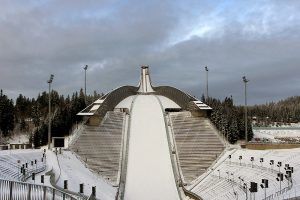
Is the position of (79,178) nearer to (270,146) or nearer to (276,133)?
(270,146)

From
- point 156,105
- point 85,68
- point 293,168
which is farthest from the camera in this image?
point 85,68

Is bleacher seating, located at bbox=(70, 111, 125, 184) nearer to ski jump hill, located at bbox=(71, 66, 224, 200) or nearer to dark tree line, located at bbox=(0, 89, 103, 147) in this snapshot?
ski jump hill, located at bbox=(71, 66, 224, 200)

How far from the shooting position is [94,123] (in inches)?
2603

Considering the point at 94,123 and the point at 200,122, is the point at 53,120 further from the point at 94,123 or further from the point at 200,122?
the point at 200,122

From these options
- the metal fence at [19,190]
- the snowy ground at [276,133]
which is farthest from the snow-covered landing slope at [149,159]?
the metal fence at [19,190]

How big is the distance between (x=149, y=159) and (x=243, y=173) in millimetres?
14620

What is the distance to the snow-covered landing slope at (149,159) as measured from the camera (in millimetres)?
48309

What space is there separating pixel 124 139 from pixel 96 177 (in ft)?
50.8

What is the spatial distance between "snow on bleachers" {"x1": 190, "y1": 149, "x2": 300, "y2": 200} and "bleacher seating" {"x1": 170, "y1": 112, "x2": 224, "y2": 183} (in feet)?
6.41

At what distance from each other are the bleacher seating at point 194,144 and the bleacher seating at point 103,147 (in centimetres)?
768

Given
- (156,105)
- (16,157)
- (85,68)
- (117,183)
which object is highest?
(85,68)

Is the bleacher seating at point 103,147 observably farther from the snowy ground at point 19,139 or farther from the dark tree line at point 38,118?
the snowy ground at point 19,139

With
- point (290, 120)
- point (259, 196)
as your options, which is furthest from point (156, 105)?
point (290, 120)

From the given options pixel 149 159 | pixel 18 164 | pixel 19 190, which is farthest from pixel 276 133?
pixel 19 190
